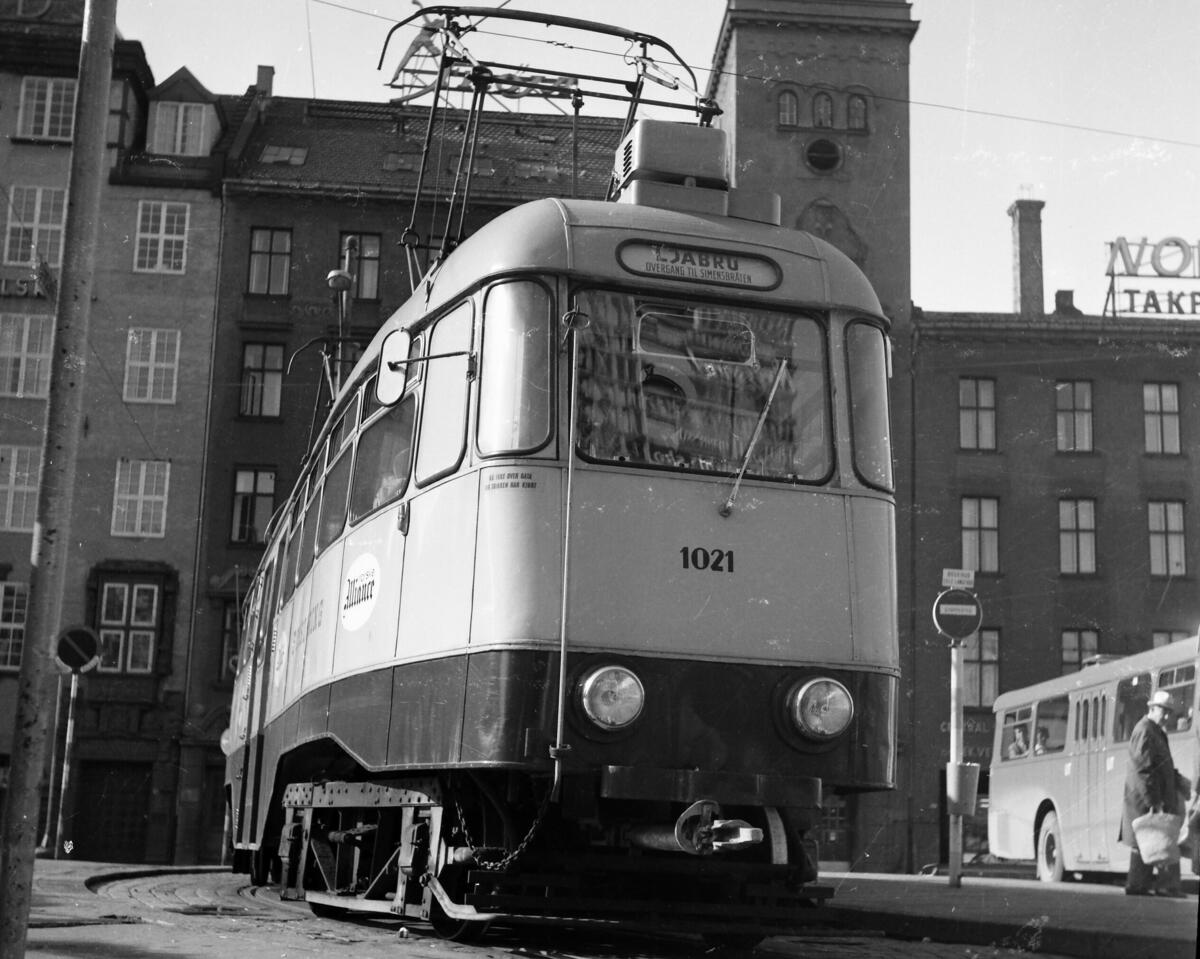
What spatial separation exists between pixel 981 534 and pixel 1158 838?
69.1 feet

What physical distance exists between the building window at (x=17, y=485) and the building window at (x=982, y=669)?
18938 millimetres

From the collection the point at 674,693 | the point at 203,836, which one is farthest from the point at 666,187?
the point at 203,836

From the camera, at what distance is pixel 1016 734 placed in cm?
2141

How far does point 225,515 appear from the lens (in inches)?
1374

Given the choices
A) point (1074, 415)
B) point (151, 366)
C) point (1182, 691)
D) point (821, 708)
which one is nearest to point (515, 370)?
point (821, 708)

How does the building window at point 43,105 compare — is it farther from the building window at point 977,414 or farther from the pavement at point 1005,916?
the pavement at point 1005,916

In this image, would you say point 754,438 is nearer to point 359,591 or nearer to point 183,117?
point 359,591

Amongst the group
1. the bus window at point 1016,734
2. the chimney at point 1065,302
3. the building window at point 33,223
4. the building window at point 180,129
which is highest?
the building window at point 180,129

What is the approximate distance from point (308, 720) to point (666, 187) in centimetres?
373

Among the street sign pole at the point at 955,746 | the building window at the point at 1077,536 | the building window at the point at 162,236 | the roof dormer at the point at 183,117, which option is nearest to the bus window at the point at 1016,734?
the street sign pole at the point at 955,746

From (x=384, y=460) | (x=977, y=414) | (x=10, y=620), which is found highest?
(x=977, y=414)

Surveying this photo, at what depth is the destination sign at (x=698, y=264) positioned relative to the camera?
784 centimetres

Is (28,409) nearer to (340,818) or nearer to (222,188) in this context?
(222,188)

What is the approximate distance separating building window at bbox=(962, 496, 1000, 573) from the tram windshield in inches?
1049
